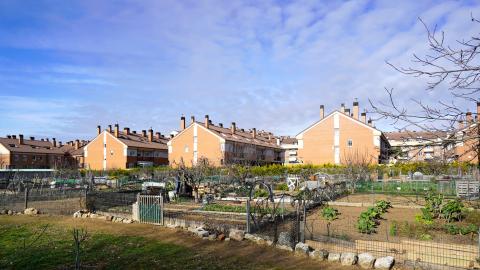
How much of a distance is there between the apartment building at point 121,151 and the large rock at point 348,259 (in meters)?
54.0

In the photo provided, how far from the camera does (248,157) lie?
6419 centimetres

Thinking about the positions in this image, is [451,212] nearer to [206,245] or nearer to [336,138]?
[206,245]

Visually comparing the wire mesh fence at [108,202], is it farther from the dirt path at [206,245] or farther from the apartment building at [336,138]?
the apartment building at [336,138]

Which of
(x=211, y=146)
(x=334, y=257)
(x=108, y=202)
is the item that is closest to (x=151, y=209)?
(x=108, y=202)

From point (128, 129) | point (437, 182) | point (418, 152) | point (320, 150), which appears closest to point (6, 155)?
point (128, 129)

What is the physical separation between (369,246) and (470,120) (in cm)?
812

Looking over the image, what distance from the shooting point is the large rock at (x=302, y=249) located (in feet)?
36.9

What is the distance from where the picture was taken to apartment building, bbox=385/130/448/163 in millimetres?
3719

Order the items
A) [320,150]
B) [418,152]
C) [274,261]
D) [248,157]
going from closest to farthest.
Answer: [418,152] < [274,261] < [320,150] < [248,157]

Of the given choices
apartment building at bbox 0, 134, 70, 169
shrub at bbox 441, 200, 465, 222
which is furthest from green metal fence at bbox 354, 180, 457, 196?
apartment building at bbox 0, 134, 70, 169

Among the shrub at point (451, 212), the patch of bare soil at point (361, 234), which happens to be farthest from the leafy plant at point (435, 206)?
the patch of bare soil at point (361, 234)

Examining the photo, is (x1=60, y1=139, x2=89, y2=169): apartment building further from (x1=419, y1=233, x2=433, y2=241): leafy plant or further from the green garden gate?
(x1=419, y1=233, x2=433, y2=241): leafy plant

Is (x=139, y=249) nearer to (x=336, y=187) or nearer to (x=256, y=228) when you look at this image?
(x=256, y=228)

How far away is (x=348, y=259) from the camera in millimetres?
10273
